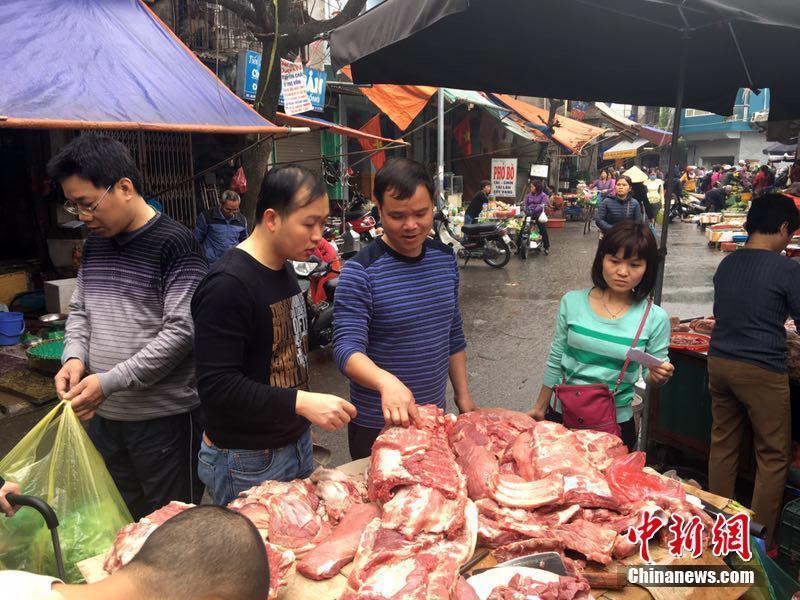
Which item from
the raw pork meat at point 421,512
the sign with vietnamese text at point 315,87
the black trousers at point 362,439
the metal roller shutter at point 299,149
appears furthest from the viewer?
the metal roller shutter at point 299,149

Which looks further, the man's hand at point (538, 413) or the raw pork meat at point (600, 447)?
the man's hand at point (538, 413)

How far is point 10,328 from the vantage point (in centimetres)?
663

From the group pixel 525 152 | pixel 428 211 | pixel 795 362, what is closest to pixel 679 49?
pixel 795 362

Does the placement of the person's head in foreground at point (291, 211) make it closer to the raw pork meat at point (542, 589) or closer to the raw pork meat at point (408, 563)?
the raw pork meat at point (408, 563)

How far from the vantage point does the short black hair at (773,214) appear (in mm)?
3432

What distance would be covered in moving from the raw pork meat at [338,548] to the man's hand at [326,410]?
33cm

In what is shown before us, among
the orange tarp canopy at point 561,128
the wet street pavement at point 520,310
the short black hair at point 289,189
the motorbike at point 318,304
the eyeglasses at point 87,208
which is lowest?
the wet street pavement at point 520,310

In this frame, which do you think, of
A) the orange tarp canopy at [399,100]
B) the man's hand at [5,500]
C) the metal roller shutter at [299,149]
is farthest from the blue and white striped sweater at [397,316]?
the orange tarp canopy at [399,100]

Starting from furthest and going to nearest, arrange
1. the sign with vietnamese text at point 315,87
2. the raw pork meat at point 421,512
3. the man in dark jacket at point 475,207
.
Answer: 1. the man in dark jacket at point 475,207
2. the sign with vietnamese text at point 315,87
3. the raw pork meat at point 421,512

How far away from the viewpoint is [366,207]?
14.3 metres

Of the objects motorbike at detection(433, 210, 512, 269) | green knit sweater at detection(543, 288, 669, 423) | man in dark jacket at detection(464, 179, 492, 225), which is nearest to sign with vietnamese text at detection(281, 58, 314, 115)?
green knit sweater at detection(543, 288, 669, 423)

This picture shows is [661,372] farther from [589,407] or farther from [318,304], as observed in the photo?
[318,304]

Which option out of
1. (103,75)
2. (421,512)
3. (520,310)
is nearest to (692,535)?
(421,512)

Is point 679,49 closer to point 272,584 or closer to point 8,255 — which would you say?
point 272,584
